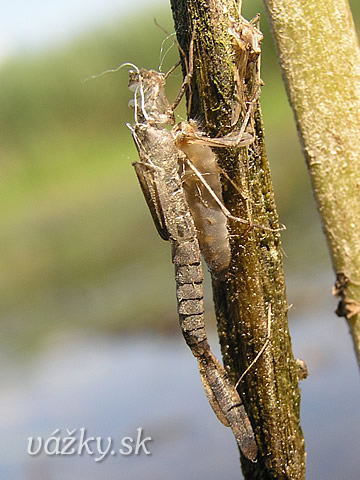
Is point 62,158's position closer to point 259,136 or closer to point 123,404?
point 123,404

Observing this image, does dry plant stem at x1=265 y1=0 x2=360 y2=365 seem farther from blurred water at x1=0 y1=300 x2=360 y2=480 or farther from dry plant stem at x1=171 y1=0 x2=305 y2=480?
blurred water at x1=0 y1=300 x2=360 y2=480

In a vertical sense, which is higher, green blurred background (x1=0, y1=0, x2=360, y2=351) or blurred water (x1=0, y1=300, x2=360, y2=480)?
green blurred background (x1=0, y1=0, x2=360, y2=351)

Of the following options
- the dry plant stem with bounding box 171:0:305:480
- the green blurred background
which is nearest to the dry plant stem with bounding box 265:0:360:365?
the dry plant stem with bounding box 171:0:305:480

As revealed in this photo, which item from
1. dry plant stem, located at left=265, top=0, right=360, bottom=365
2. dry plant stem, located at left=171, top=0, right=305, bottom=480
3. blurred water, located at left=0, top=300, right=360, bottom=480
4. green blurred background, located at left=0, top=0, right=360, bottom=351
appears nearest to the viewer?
dry plant stem, located at left=265, top=0, right=360, bottom=365

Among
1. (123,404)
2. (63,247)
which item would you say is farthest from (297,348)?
(63,247)

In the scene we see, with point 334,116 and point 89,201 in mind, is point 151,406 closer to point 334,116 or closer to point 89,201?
point 334,116

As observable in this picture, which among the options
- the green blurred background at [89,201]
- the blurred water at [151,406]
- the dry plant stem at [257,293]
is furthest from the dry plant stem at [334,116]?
the green blurred background at [89,201]

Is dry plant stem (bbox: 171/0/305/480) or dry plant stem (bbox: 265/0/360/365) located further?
dry plant stem (bbox: 171/0/305/480)

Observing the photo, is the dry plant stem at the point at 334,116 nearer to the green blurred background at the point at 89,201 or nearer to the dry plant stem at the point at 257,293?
the dry plant stem at the point at 257,293
